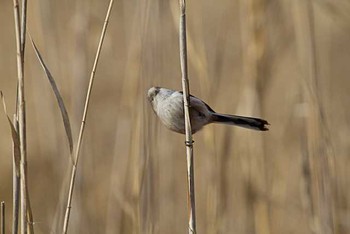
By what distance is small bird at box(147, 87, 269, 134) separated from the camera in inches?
40.9

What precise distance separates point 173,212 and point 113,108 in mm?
1675

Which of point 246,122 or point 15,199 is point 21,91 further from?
point 246,122

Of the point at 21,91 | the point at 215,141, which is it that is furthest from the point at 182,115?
the point at 215,141

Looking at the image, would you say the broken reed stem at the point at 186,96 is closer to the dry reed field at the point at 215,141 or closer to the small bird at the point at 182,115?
the small bird at the point at 182,115

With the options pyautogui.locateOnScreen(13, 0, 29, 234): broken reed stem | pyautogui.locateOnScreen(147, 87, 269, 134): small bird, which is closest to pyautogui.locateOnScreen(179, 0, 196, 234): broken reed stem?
pyautogui.locateOnScreen(147, 87, 269, 134): small bird

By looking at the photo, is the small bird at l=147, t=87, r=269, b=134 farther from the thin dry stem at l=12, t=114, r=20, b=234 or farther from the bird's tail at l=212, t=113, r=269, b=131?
the thin dry stem at l=12, t=114, r=20, b=234

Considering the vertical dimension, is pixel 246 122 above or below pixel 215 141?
below

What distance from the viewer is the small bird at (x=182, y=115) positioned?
1039mm

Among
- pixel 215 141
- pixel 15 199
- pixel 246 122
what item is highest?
pixel 215 141

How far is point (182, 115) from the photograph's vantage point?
1.04 metres

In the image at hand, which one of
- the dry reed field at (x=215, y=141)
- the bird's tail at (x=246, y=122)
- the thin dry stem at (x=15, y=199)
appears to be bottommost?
the thin dry stem at (x=15, y=199)

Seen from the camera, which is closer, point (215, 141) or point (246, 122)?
point (246, 122)

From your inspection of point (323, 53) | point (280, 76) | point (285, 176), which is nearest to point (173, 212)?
point (285, 176)

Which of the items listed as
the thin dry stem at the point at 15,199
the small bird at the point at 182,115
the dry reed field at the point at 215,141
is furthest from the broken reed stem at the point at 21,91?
the dry reed field at the point at 215,141
